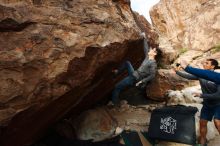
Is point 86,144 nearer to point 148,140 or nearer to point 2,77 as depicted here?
point 148,140

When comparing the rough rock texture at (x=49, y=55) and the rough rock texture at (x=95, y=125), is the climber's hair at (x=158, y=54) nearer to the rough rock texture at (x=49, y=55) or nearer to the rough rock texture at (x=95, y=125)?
the rough rock texture at (x=95, y=125)

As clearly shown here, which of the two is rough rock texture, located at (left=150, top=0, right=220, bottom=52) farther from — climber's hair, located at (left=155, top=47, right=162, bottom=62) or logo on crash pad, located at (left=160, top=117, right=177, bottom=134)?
logo on crash pad, located at (left=160, top=117, right=177, bottom=134)

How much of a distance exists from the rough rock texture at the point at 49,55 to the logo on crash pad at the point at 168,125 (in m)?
1.54

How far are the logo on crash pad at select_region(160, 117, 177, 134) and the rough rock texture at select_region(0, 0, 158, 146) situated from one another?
1.54 metres

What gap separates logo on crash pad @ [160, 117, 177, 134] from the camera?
19.8 feet

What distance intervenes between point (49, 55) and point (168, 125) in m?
2.62

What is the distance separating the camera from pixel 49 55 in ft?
16.5

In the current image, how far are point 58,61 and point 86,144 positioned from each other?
78.2 inches

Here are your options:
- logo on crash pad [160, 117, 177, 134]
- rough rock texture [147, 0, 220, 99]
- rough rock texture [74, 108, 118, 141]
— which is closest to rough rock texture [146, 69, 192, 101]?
rough rock texture [147, 0, 220, 99]

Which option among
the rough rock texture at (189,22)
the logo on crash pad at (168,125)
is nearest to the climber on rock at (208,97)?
the logo on crash pad at (168,125)

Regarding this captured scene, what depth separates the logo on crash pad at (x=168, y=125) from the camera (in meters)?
6.04

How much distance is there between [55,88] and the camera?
5191mm

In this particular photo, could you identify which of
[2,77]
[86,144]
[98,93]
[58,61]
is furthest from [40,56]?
[98,93]

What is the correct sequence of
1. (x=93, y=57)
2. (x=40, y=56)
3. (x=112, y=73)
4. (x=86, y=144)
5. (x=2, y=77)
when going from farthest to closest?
(x=112, y=73), (x=86, y=144), (x=93, y=57), (x=40, y=56), (x=2, y=77)
